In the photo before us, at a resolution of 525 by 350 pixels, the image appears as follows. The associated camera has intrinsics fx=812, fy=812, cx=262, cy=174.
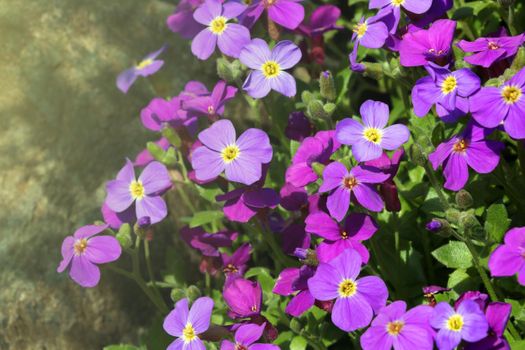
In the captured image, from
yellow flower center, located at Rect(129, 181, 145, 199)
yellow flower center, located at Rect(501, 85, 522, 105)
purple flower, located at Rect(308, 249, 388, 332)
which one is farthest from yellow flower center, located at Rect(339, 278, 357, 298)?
yellow flower center, located at Rect(129, 181, 145, 199)

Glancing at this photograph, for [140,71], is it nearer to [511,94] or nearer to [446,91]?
[446,91]

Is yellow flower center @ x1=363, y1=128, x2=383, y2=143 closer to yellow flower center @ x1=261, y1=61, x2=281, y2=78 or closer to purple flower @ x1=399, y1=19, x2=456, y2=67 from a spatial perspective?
purple flower @ x1=399, y1=19, x2=456, y2=67

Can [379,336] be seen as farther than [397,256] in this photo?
No

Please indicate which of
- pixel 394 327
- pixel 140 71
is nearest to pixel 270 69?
pixel 140 71

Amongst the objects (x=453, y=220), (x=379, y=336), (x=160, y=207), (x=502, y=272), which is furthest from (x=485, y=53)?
(x=160, y=207)

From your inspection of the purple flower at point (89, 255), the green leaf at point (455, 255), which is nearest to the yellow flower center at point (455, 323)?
the green leaf at point (455, 255)

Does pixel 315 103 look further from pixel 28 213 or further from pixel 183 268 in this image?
pixel 28 213
